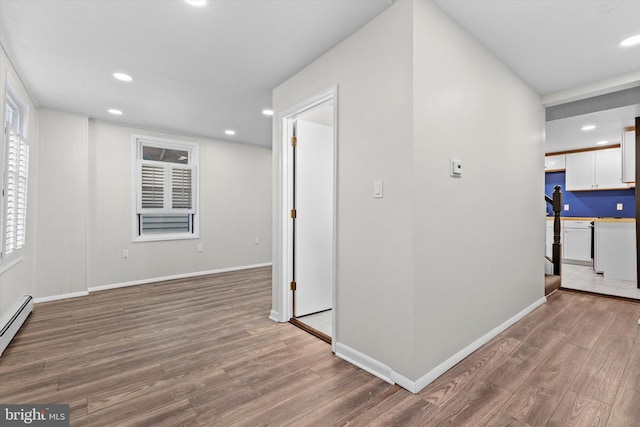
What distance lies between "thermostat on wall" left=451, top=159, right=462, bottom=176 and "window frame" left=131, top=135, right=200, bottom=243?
14.5 feet

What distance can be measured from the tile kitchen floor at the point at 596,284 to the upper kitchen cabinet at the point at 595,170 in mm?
1781

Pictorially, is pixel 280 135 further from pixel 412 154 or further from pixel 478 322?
pixel 478 322

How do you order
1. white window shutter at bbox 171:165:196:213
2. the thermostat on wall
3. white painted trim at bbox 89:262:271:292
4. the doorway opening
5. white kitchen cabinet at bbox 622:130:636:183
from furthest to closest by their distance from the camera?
white window shutter at bbox 171:165:196:213, white kitchen cabinet at bbox 622:130:636:183, white painted trim at bbox 89:262:271:292, the doorway opening, the thermostat on wall

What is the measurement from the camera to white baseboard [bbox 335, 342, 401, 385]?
197 centimetres

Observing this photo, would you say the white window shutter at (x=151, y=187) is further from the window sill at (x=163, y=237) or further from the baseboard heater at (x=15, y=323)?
the baseboard heater at (x=15, y=323)

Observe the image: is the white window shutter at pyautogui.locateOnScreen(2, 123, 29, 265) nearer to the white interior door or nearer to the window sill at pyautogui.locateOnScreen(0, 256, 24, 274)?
the window sill at pyautogui.locateOnScreen(0, 256, 24, 274)

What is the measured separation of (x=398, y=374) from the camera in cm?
191

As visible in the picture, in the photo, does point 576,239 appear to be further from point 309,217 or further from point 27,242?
point 27,242

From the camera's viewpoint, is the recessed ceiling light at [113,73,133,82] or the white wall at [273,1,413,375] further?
the recessed ceiling light at [113,73,133,82]

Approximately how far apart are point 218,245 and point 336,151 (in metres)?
3.90

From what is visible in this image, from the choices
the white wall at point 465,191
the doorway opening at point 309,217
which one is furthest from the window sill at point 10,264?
the white wall at point 465,191

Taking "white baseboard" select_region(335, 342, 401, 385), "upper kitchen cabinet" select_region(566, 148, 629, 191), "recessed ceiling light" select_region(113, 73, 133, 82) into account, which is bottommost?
"white baseboard" select_region(335, 342, 401, 385)

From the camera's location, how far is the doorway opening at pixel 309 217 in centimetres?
305

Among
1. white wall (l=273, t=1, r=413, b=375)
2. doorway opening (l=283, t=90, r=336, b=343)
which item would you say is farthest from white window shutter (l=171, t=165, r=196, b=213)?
white wall (l=273, t=1, r=413, b=375)
